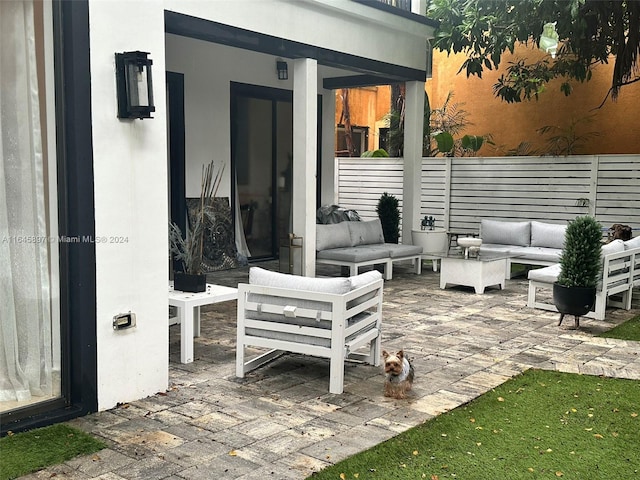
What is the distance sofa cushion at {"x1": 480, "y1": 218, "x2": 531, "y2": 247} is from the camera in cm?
1052

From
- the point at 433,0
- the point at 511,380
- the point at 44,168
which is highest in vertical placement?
the point at 433,0

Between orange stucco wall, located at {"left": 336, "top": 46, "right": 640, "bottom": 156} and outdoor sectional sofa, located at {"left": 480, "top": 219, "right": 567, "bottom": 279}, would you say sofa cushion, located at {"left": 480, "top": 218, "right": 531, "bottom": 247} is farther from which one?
orange stucco wall, located at {"left": 336, "top": 46, "right": 640, "bottom": 156}

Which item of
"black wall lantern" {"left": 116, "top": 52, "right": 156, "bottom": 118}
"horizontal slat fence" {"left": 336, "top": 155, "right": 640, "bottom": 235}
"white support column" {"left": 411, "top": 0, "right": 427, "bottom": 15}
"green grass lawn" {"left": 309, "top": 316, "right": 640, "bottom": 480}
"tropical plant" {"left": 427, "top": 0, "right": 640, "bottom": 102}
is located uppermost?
"white support column" {"left": 411, "top": 0, "right": 427, "bottom": 15}

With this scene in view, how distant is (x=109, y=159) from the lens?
419 centimetres

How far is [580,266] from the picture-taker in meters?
6.78

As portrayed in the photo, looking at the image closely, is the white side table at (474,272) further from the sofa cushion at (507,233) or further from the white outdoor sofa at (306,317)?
the white outdoor sofa at (306,317)

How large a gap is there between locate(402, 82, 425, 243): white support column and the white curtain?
7664 millimetres

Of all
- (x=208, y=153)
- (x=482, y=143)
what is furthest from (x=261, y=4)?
(x=482, y=143)

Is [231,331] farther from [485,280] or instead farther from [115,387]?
[485,280]

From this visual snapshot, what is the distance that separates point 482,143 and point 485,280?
5.64 meters

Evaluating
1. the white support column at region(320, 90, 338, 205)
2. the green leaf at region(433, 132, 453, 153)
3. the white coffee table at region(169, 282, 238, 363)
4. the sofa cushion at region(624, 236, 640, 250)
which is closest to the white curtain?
the white coffee table at region(169, 282, 238, 363)

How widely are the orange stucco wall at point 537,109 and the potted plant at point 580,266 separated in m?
6.82

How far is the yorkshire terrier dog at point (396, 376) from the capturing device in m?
4.48

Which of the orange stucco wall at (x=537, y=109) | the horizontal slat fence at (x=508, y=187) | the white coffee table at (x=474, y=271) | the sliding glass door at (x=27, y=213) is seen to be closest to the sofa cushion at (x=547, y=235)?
the horizontal slat fence at (x=508, y=187)
